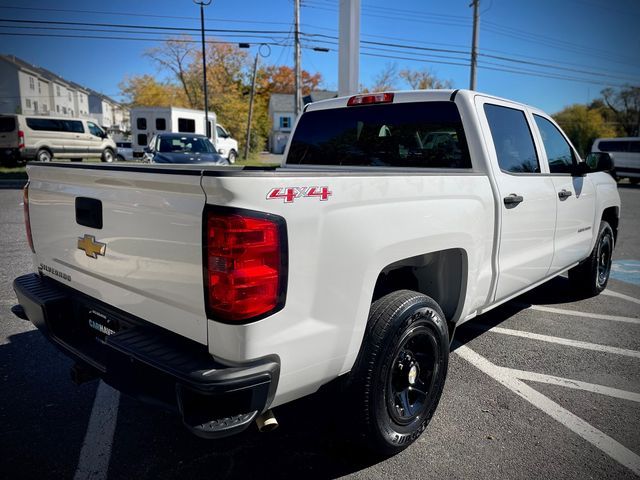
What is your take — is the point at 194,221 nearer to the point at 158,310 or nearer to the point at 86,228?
the point at 158,310

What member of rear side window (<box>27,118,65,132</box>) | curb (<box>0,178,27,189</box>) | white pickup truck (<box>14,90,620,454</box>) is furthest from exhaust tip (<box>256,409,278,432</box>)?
rear side window (<box>27,118,65,132</box>)

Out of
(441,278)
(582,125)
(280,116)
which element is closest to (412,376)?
(441,278)

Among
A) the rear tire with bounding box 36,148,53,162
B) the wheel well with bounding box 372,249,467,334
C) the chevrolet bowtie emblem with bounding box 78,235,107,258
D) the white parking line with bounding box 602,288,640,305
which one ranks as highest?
the rear tire with bounding box 36,148,53,162

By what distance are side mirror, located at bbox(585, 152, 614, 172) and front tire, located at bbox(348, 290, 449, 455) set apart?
114 inches

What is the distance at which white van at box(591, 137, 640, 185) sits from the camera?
75.7 ft

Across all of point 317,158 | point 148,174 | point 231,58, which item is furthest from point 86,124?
point 231,58

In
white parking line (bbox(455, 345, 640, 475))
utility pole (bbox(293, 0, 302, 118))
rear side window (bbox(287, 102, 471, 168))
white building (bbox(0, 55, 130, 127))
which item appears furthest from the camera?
white building (bbox(0, 55, 130, 127))

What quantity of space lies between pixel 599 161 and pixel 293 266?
13.0 feet

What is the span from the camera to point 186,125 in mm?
25750

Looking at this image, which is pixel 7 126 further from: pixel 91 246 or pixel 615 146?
pixel 615 146

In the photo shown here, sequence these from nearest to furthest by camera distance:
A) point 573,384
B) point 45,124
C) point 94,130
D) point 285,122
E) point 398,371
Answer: point 398,371, point 573,384, point 45,124, point 94,130, point 285,122

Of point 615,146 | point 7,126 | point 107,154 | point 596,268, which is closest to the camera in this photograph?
point 596,268

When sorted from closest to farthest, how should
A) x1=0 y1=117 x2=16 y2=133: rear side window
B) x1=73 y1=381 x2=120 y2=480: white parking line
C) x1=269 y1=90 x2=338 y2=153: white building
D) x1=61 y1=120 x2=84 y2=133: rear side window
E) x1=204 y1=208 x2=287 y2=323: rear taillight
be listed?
x1=204 y1=208 x2=287 y2=323: rear taillight → x1=73 y1=381 x2=120 y2=480: white parking line → x1=0 y1=117 x2=16 y2=133: rear side window → x1=61 y1=120 x2=84 y2=133: rear side window → x1=269 y1=90 x2=338 y2=153: white building

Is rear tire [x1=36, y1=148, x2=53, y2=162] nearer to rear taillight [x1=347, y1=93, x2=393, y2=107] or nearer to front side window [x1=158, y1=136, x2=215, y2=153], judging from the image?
front side window [x1=158, y1=136, x2=215, y2=153]
